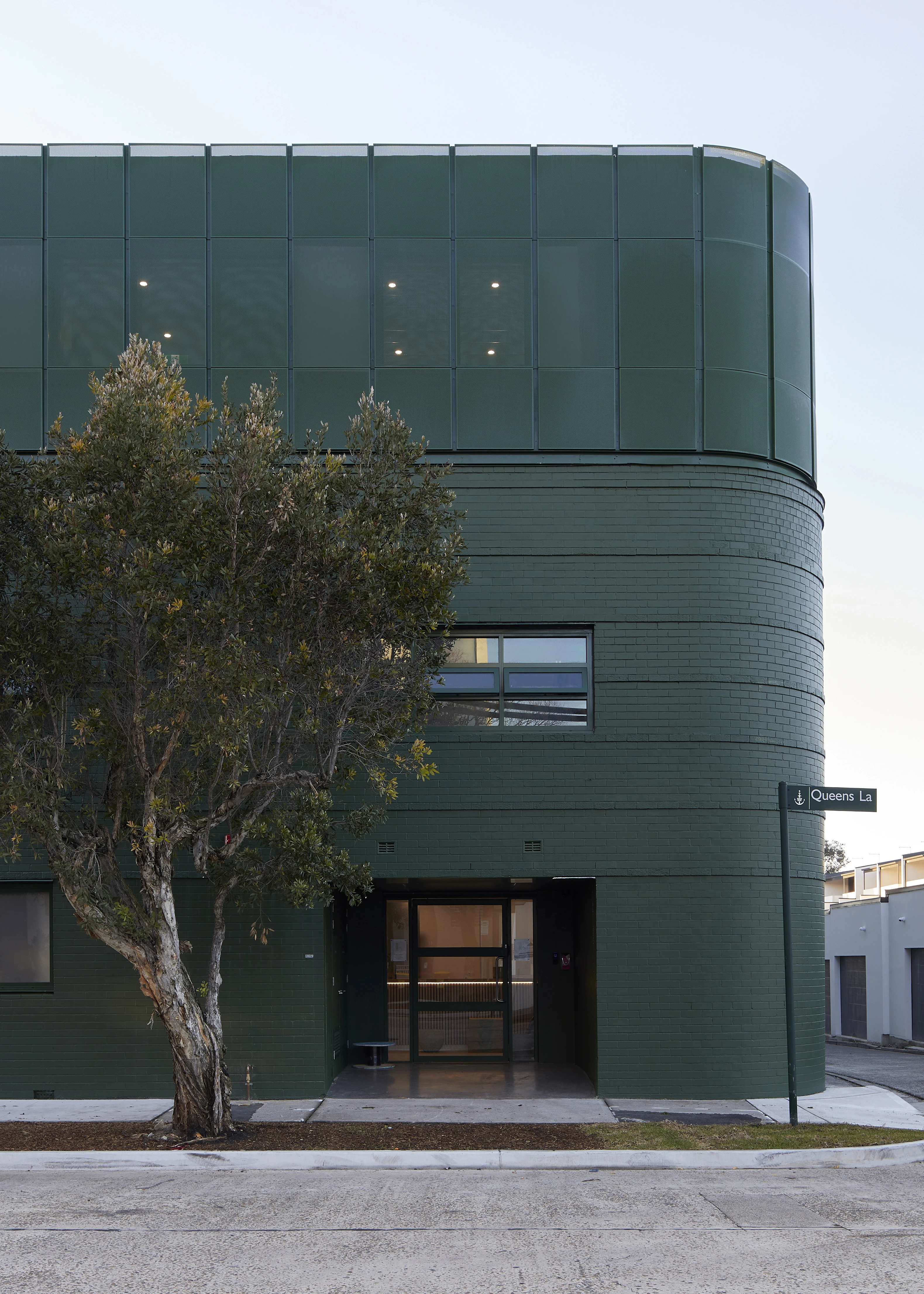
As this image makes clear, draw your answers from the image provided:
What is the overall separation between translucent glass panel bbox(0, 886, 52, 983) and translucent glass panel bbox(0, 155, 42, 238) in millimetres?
7973

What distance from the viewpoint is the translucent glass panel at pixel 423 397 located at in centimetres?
1505

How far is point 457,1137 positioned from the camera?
469 inches

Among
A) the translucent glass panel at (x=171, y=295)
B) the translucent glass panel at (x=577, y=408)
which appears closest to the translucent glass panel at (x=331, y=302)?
the translucent glass panel at (x=171, y=295)

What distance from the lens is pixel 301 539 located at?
1145cm

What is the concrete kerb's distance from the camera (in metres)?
10.9

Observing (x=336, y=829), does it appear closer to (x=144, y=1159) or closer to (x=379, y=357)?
(x=144, y=1159)

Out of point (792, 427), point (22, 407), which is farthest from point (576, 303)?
point (22, 407)

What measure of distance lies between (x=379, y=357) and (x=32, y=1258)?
10466mm

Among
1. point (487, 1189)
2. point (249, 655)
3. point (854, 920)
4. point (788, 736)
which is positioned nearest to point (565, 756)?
point (788, 736)

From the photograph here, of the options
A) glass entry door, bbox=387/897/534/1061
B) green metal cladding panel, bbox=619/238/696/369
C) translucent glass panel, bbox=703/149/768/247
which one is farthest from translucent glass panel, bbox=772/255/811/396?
glass entry door, bbox=387/897/534/1061

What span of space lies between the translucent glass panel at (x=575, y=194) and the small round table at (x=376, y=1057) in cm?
1052

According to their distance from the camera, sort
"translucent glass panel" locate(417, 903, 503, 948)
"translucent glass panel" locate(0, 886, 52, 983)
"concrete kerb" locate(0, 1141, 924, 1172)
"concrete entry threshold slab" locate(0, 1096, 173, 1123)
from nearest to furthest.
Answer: "concrete kerb" locate(0, 1141, 924, 1172), "concrete entry threshold slab" locate(0, 1096, 173, 1123), "translucent glass panel" locate(0, 886, 52, 983), "translucent glass panel" locate(417, 903, 503, 948)

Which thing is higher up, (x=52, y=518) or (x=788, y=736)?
(x=52, y=518)

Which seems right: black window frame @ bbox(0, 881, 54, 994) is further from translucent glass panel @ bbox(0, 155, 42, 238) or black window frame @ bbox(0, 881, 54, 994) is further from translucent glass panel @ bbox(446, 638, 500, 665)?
translucent glass panel @ bbox(0, 155, 42, 238)
